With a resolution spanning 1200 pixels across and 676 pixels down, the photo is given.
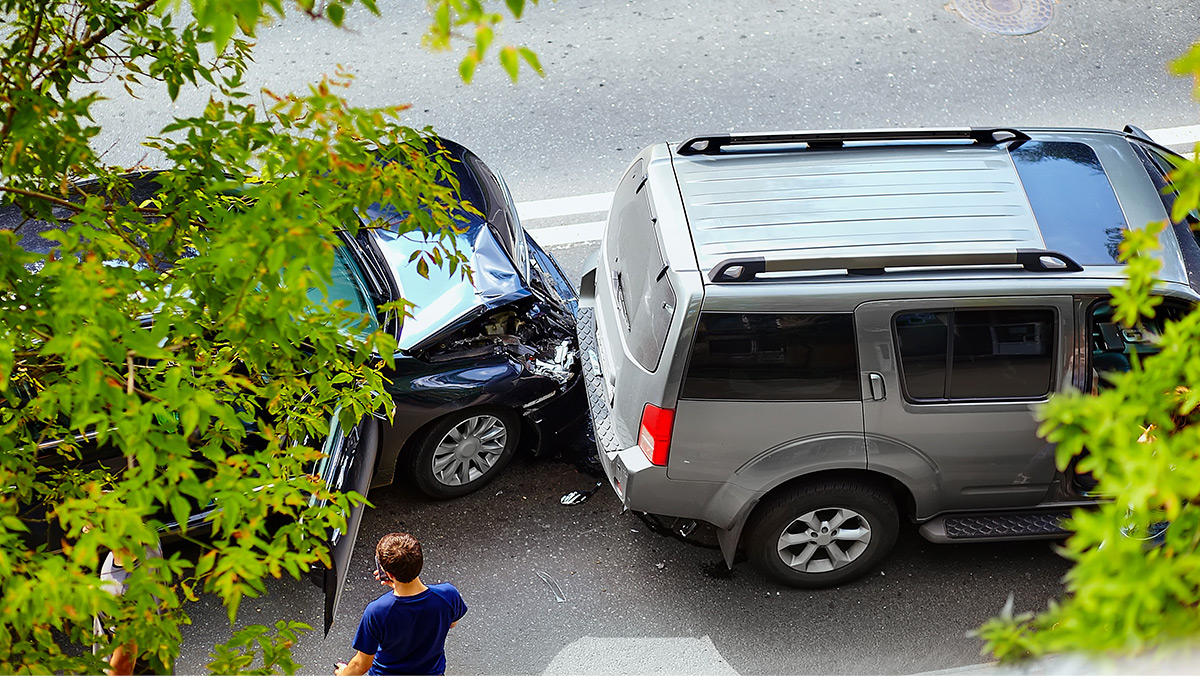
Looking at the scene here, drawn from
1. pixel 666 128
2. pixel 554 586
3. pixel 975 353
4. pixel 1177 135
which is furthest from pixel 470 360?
pixel 1177 135

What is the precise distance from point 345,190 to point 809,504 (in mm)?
2928

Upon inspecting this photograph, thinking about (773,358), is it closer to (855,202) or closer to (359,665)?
(855,202)

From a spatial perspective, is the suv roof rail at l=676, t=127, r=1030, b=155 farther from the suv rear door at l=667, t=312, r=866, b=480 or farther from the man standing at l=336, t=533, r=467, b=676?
the man standing at l=336, t=533, r=467, b=676

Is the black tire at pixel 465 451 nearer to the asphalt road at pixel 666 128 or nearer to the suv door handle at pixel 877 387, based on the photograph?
the asphalt road at pixel 666 128

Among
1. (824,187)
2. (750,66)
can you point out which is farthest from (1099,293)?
(750,66)

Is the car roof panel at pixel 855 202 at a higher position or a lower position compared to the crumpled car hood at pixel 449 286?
higher

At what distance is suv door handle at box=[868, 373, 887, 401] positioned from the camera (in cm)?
459

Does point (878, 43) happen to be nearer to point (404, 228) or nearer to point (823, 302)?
point (823, 302)

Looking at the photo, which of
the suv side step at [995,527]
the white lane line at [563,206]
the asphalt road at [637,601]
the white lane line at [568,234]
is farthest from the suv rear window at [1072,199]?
the white lane line at [563,206]

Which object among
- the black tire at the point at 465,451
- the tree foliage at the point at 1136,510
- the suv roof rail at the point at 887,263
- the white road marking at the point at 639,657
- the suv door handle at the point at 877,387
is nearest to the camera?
the tree foliage at the point at 1136,510

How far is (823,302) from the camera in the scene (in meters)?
4.43

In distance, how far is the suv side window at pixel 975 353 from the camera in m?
4.56

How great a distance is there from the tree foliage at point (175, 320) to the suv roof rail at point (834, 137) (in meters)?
2.09

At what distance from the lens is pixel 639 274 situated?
16.5 feet
